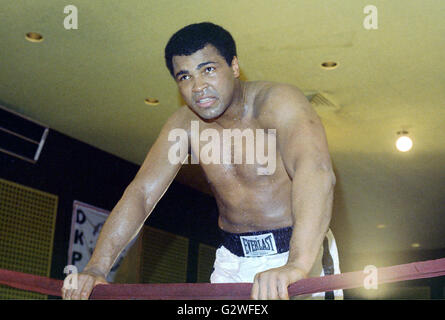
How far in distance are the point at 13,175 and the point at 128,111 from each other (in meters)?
1.02

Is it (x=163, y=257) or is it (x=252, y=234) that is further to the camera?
(x=163, y=257)

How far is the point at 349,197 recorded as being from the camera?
23.5 feet

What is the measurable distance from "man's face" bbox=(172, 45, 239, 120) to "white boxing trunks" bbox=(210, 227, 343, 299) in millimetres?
493

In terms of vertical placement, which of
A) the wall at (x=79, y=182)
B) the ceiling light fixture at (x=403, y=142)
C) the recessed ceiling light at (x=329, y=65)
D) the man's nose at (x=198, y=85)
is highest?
the ceiling light fixture at (x=403, y=142)

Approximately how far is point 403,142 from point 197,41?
3723 millimetres

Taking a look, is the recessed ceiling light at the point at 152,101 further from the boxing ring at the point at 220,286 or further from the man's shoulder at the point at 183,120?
the boxing ring at the point at 220,286

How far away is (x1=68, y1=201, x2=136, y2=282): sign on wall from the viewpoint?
5.38 m

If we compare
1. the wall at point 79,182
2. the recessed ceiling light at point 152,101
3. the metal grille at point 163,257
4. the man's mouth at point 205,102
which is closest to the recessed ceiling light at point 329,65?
the recessed ceiling light at point 152,101

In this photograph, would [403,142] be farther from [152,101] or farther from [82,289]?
[82,289]

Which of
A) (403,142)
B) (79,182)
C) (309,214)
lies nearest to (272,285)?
(309,214)

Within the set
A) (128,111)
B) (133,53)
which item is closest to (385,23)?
(133,53)

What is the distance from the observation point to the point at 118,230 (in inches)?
78.4

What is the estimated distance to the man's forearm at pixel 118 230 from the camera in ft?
6.12
